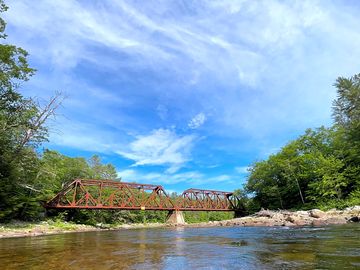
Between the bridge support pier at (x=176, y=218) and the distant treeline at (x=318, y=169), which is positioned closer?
the distant treeline at (x=318, y=169)

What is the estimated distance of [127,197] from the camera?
5638cm

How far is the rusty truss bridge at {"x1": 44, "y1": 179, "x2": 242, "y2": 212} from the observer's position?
36.3 m

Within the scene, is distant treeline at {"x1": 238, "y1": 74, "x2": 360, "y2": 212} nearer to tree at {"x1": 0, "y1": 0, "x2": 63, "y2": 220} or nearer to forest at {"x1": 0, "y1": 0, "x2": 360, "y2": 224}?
forest at {"x1": 0, "y1": 0, "x2": 360, "y2": 224}

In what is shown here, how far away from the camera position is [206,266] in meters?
5.45

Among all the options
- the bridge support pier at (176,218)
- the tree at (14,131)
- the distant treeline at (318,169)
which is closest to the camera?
the tree at (14,131)

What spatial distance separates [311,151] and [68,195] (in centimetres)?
3755

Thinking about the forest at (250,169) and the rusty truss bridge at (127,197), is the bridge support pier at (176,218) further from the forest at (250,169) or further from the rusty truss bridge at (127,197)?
the forest at (250,169)

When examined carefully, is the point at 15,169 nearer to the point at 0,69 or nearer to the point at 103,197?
the point at 0,69

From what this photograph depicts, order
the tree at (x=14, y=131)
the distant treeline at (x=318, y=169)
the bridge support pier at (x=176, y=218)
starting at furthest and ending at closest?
1. the bridge support pier at (x=176, y=218)
2. the distant treeline at (x=318, y=169)
3. the tree at (x=14, y=131)

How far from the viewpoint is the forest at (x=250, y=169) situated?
22.1 m

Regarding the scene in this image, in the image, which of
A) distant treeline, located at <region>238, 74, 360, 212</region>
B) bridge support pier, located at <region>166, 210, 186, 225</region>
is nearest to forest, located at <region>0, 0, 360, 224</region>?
distant treeline, located at <region>238, 74, 360, 212</region>

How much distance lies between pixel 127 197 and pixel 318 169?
37.2 metres

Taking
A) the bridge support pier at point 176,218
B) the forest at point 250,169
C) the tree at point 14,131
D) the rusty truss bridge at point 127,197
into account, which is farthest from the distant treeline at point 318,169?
the tree at point 14,131

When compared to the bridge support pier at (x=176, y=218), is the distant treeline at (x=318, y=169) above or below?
above
